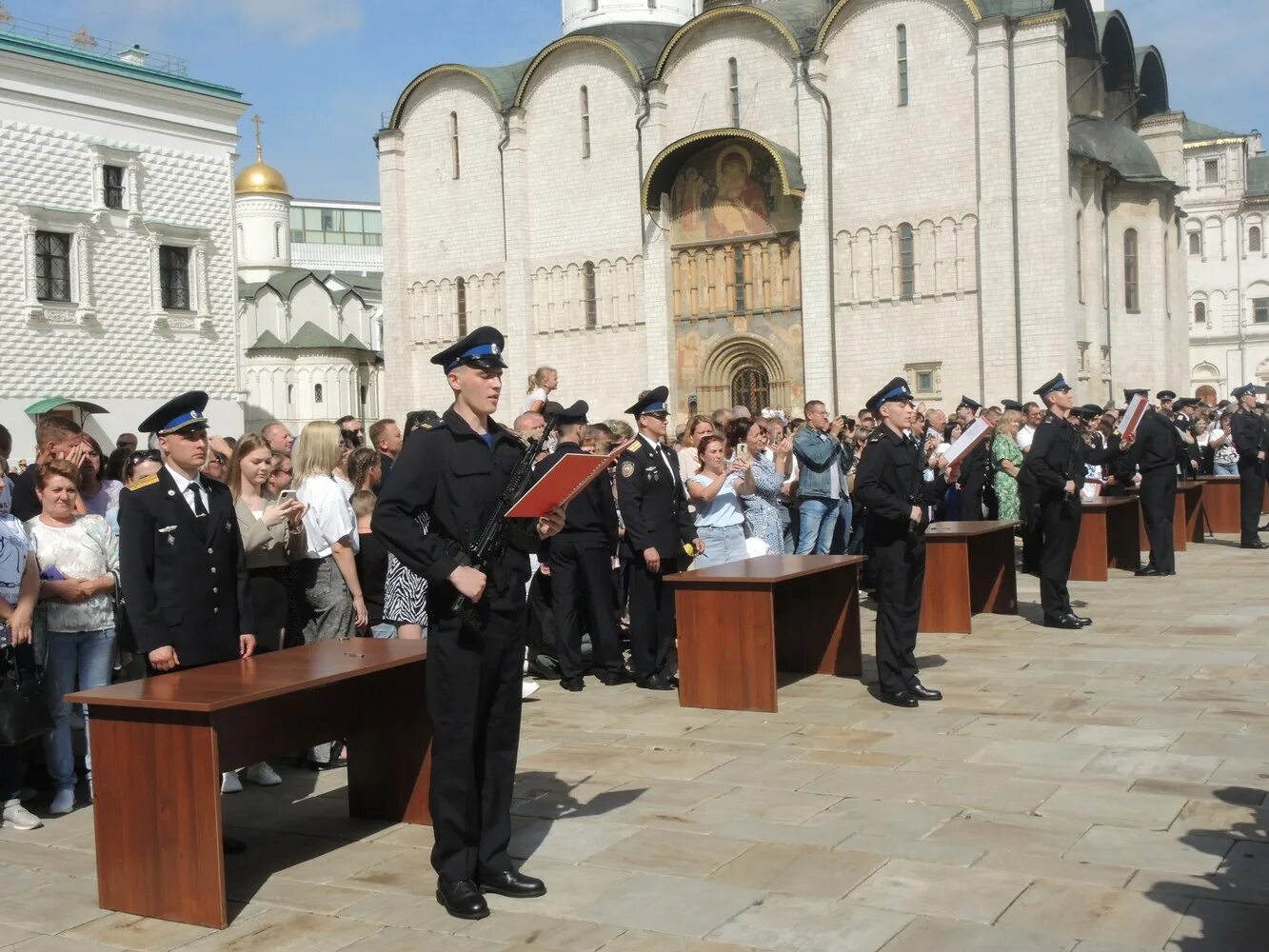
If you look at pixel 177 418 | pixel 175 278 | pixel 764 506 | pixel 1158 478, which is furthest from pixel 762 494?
pixel 175 278

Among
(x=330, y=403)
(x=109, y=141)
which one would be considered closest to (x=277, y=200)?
(x=330, y=403)

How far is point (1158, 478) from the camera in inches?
597

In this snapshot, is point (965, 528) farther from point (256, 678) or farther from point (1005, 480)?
point (256, 678)

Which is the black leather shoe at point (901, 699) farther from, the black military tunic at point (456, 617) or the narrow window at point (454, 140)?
the narrow window at point (454, 140)

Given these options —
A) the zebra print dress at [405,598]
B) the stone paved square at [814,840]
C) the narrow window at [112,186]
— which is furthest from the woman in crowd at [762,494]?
the narrow window at [112,186]

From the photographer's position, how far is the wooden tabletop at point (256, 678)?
16.4 feet

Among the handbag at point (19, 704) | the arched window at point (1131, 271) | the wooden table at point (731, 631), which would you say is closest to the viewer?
the handbag at point (19, 704)

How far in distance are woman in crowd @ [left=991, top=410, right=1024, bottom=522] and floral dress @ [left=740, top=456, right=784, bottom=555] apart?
3358mm

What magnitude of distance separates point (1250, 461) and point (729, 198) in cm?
2016

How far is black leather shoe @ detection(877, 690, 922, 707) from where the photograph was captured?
28.6ft

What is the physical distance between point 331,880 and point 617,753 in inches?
93.3

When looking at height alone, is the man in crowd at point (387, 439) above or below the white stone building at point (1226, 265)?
below

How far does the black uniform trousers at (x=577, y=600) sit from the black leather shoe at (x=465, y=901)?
15.4ft

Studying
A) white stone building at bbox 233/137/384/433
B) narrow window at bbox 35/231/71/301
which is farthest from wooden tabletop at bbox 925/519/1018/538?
white stone building at bbox 233/137/384/433
